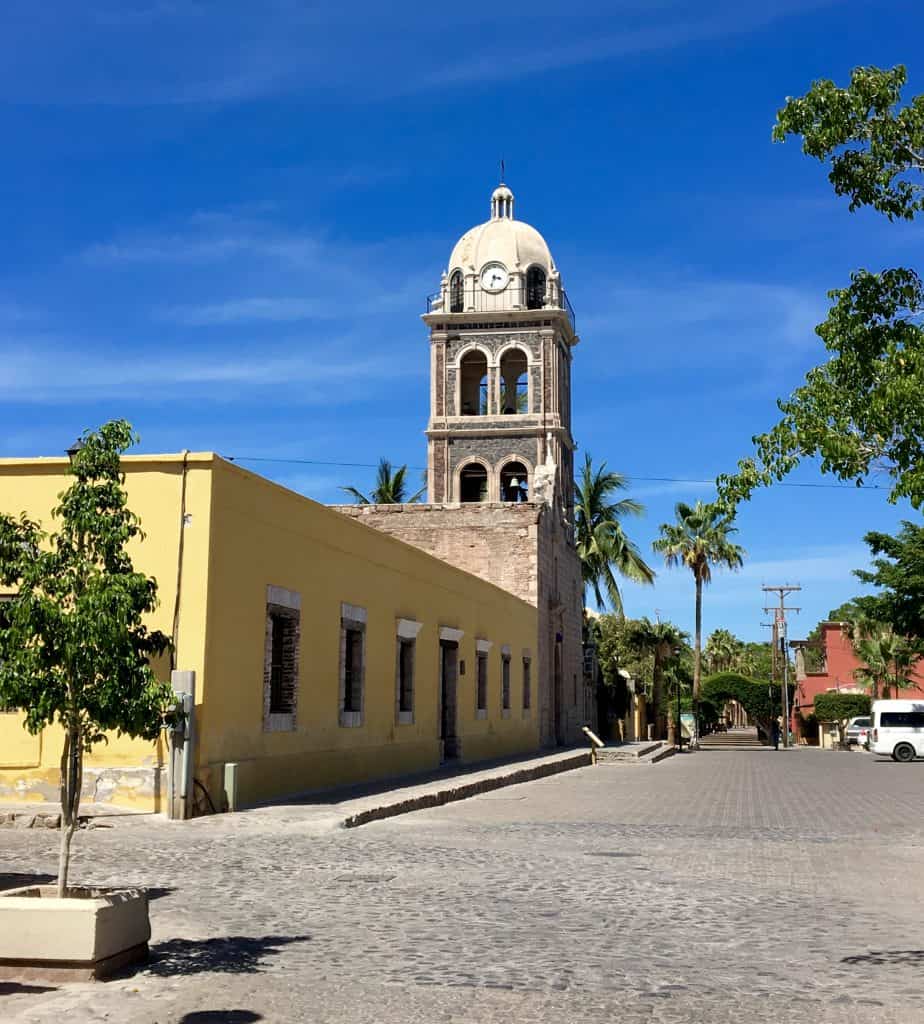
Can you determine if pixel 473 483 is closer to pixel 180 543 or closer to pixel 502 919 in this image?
pixel 180 543

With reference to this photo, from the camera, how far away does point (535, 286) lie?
4772 centimetres

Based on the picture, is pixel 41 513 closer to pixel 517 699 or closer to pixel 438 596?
pixel 438 596

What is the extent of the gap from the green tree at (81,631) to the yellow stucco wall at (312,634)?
25.4 feet

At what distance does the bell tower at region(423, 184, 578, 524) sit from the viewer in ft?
150

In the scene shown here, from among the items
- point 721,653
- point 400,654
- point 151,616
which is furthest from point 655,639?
point 721,653

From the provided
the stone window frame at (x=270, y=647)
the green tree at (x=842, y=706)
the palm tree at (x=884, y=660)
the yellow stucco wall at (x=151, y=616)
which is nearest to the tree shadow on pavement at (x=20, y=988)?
the yellow stucco wall at (x=151, y=616)

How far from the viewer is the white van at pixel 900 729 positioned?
37125 millimetres

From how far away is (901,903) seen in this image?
9.07 metres

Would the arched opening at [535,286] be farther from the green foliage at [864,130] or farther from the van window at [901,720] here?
the green foliage at [864,130]

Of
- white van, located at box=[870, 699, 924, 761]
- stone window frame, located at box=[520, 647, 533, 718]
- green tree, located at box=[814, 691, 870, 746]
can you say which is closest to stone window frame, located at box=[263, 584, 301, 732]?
stone window frame, located at box=[520, 647, 533, 718]

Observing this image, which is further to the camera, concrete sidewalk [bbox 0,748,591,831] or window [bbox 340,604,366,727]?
window [bbox 340,604,366,727]

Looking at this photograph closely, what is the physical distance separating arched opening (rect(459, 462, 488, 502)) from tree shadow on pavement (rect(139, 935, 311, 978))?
38.9m

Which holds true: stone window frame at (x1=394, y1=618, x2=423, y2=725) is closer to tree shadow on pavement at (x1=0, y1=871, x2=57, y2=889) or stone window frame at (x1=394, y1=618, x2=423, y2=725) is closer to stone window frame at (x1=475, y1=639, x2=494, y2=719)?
stone window frame at (x1=475, y1=639, x2=494, y2=719)

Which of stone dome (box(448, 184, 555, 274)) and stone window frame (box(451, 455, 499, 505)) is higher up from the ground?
stone dome (box(448, 184, 555, 274))
